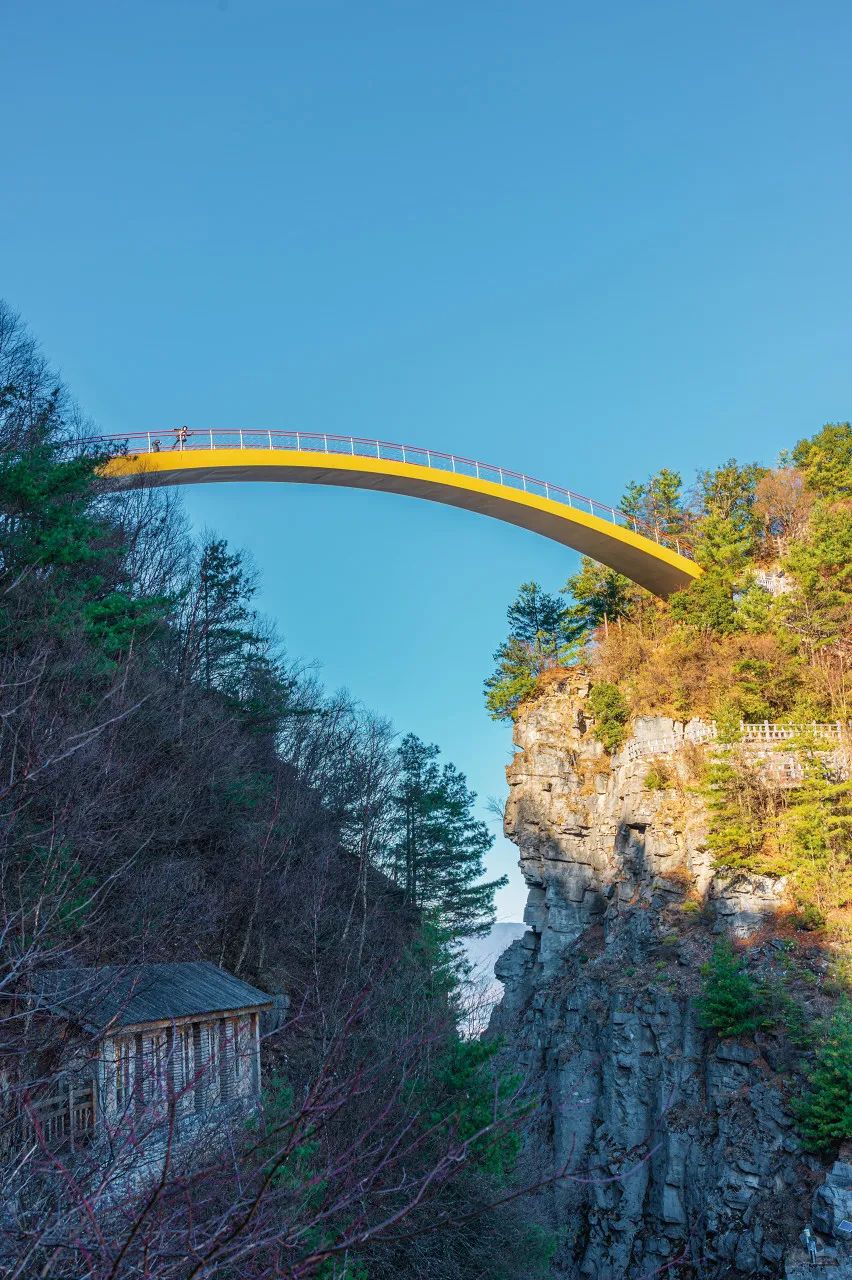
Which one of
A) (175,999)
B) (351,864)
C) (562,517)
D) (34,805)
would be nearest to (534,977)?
(351,864)

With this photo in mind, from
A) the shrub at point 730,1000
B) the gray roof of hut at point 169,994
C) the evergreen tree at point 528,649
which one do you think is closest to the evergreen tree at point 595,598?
the evergreen tree at point 528,649

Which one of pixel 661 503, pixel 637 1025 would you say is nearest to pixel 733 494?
pixel 661 503

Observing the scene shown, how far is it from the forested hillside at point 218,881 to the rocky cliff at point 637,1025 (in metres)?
2.67

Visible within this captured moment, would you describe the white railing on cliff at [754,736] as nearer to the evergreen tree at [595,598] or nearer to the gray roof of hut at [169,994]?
the evergreen tree at [595,598]

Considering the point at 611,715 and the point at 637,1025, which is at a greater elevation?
the point at 611,715

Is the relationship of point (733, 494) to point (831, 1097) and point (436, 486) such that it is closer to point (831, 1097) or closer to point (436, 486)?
point (436, 486)

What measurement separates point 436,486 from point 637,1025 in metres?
15.4

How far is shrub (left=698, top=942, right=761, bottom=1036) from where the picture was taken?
1769 centimetres

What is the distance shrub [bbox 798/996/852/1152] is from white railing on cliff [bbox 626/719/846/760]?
7.91 m

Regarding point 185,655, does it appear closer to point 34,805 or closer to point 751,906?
point 34,805

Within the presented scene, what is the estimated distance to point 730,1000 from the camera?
1781 cm

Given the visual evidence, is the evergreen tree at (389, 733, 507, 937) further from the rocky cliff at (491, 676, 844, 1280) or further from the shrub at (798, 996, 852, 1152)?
the shrub at (798, 996, 852, 1152)

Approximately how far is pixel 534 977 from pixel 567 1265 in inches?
346

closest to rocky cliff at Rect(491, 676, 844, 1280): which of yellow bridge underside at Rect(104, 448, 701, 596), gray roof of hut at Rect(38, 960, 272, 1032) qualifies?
yellow bridge underside at Rect(104, 448, 701, 596)
